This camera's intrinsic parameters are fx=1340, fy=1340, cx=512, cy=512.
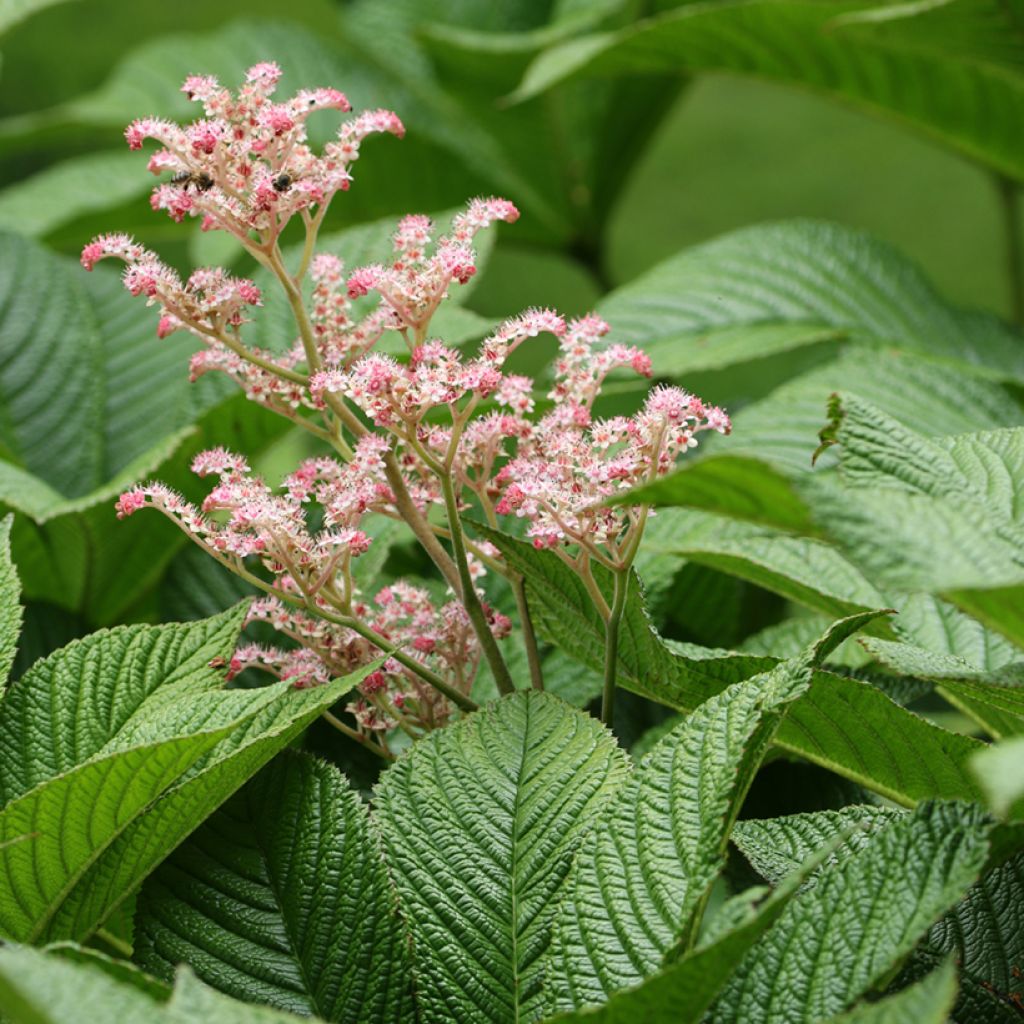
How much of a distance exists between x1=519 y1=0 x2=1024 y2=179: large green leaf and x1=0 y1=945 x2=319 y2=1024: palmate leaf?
28.1 inches

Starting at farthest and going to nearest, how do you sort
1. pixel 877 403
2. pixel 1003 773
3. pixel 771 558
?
pixel 877 403, pixel 771 558, pixel 1003 773

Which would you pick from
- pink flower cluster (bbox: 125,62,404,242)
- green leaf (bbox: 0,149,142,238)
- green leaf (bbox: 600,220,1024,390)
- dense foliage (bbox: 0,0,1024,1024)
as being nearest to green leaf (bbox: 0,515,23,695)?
dense foliage (bbox: 0,0,1024,1024)

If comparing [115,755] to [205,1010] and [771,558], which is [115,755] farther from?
[771,558]

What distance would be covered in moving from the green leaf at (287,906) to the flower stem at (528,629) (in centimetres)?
9

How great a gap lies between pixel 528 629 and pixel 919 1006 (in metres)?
0.24

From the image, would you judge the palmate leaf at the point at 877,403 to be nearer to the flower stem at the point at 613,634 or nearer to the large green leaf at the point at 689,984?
the flower stem at the point at 613,634

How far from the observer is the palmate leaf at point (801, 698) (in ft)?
1.43

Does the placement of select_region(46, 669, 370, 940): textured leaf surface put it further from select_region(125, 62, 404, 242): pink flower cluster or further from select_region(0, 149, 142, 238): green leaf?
select_region(0, 149, 142, 238): green leaf

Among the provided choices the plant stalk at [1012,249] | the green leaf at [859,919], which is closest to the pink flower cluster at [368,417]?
the green leaf at [859,919]

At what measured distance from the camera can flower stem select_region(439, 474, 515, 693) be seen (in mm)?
432

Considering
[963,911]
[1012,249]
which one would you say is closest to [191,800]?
[963,911]

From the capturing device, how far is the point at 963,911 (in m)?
0.40

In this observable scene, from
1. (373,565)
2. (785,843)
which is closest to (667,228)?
(373,565)

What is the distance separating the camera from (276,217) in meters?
0.43
